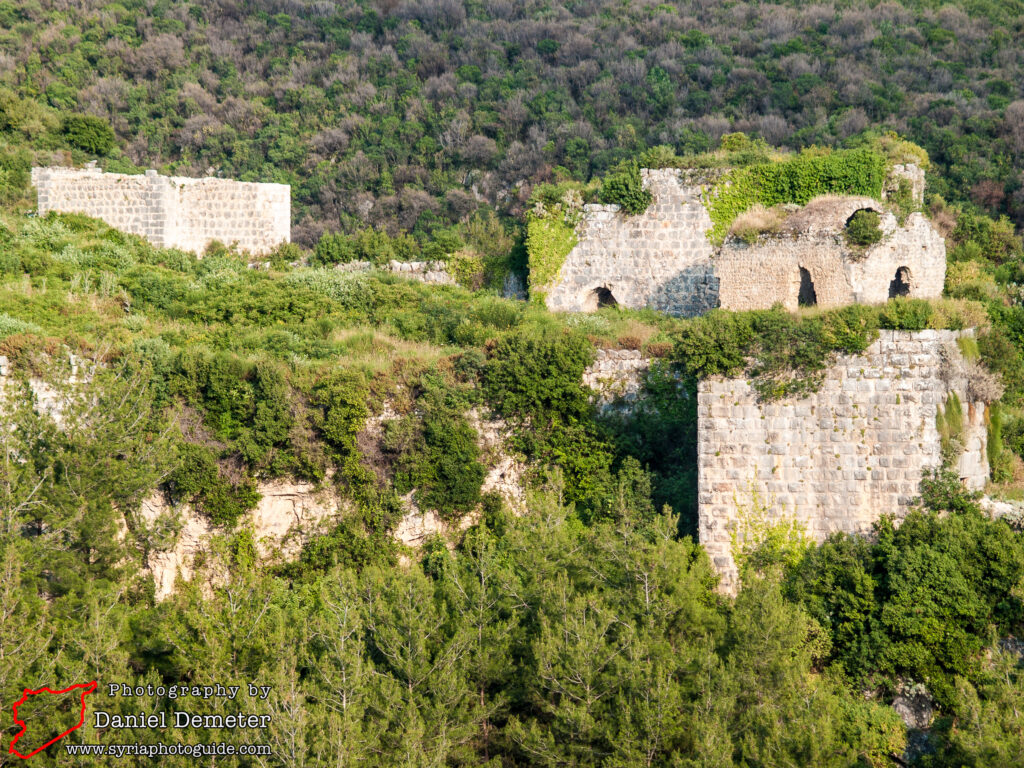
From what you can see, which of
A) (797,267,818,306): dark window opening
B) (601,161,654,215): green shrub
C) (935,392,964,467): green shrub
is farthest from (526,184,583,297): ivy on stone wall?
(935,392,964,467): green shrub

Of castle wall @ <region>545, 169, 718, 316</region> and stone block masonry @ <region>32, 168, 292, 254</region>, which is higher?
stone block masonry @ <region>32, 168, 292, 254</region>

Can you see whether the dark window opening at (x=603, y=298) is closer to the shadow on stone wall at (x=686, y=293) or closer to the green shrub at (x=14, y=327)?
the shadow on stone wall at (x=686, y=293)

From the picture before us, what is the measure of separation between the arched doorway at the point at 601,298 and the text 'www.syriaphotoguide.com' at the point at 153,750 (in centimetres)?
1311

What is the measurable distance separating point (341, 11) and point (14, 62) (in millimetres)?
12877

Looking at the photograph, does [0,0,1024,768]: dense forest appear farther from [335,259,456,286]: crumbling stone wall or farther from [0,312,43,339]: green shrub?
[335,259,456,286]: crumbling stone wall

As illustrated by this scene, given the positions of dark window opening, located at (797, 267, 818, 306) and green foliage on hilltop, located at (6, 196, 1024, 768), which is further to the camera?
dark window opening, located at (797, 267, 818, 306)

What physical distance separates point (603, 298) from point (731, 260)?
457 centimetres

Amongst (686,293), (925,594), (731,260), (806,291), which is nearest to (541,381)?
(731,260)

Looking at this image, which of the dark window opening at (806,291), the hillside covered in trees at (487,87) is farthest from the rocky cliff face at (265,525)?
the hillside covered in trees at (487,87)

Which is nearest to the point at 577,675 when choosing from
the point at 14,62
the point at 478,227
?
the point at 478,227

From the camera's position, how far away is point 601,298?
2350 centimetres

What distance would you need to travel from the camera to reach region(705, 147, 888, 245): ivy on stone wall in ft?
72.5

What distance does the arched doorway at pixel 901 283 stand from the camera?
2120 centimetres

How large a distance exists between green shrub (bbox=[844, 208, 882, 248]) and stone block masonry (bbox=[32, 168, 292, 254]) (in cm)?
1181
